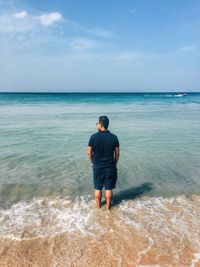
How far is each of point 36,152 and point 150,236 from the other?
6.74 meters

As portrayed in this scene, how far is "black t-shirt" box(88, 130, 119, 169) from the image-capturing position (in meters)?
5.45

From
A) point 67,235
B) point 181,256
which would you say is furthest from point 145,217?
point 67,235

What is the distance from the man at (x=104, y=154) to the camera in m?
5.45

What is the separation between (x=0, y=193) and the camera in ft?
21.3

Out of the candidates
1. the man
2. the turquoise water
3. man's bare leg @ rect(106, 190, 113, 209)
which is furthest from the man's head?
the turquoise water

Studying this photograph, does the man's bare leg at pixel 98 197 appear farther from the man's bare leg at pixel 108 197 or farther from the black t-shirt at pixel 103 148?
the black t-shirt at pixel 103 148

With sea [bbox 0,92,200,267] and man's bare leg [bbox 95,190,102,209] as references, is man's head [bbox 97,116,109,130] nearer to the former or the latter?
man's bare leg [bbox 95,190,102,209]

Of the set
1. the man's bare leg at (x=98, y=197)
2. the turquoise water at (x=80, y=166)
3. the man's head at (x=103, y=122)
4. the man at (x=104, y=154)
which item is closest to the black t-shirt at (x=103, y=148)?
the man at (x=104, y=154)

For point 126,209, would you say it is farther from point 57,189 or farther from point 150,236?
point 57,189

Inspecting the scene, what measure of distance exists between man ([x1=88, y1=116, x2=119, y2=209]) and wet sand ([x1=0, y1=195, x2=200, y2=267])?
60 centimetres

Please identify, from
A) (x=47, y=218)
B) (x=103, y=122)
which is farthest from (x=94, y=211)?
(x=103, y=122)

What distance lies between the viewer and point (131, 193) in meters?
6.67

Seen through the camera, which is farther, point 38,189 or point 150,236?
point 38,189

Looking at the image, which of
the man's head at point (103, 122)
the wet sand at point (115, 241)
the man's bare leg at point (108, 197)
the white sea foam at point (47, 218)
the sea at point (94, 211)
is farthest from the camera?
the man's bare leg at point (108, 197)
